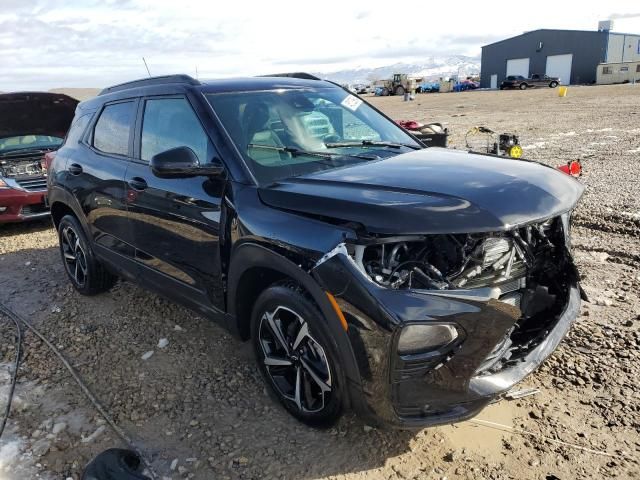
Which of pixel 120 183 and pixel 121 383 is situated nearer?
pixel 121 383

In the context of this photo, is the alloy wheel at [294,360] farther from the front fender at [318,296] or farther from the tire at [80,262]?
the tire at [80,262]

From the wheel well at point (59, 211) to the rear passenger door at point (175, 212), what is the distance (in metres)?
1.56

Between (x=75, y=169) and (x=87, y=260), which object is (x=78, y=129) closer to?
(x=75, y=169)

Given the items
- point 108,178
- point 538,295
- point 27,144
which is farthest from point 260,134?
point 27,144

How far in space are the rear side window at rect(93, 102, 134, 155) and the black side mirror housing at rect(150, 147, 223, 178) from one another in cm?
115

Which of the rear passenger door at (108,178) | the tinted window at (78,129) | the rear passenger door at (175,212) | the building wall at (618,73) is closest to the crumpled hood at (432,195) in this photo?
the rear passenger door at (175,212)

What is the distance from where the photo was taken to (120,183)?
401cm

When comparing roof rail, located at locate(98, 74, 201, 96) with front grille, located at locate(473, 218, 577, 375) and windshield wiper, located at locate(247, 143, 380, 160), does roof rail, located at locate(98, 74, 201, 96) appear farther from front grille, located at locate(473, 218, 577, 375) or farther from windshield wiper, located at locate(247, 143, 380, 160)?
front grille, located at locate(473, 218, 577, 375)

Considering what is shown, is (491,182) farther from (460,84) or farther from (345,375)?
(460,84)

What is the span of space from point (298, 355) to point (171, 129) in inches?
70.8

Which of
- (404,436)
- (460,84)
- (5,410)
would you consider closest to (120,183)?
(5,410)

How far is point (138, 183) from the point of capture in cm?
379

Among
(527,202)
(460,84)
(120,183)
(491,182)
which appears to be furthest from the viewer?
(460,84)

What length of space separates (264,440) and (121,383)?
1222 mm
